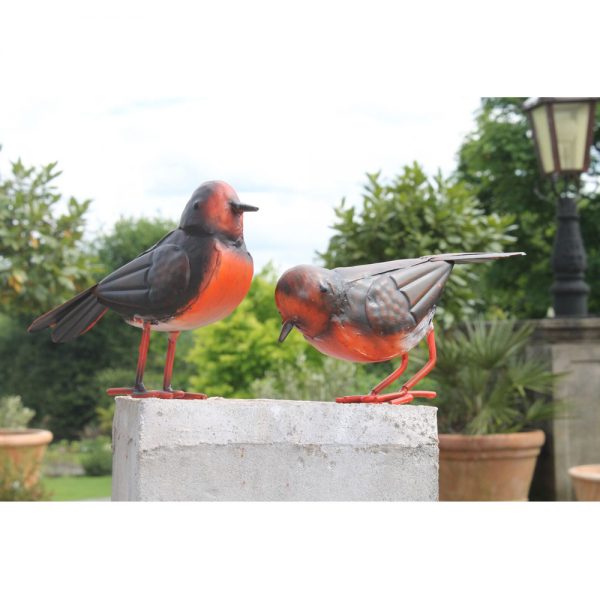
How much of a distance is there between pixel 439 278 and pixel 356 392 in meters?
3.47

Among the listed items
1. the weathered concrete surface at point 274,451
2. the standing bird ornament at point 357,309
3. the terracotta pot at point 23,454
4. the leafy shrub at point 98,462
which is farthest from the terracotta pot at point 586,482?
the leafy shrub at point 98,462

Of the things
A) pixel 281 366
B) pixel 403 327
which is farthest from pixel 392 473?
pixel 281 366

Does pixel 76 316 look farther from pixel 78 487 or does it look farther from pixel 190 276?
pixel 78 487

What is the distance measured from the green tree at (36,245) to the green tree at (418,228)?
1908 millimetres

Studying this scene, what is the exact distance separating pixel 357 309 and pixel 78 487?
20.0ft

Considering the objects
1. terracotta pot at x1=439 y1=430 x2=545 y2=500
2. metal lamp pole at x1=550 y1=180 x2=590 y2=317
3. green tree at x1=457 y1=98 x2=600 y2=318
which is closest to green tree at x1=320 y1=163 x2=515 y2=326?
metal lamp pole at x1=550 y1=180 x2=590 y2=317

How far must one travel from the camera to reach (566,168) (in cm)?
555

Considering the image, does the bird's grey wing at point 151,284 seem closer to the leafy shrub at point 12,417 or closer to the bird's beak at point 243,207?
the bird's beak at point 243,207

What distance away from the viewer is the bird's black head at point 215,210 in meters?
2.26

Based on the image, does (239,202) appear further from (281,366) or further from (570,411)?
(281,366)

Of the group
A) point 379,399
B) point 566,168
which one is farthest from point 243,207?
point 566,168

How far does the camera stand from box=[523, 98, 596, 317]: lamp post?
213 inches

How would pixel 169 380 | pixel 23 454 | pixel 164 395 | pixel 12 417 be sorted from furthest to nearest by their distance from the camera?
pixel 12 417, pixel 23 454, pixel 169 380, pixel 164 395

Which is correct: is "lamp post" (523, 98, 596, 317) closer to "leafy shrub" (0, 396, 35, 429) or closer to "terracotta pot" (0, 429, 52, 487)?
"terracotta pot" (0, 429, 52, 487)
